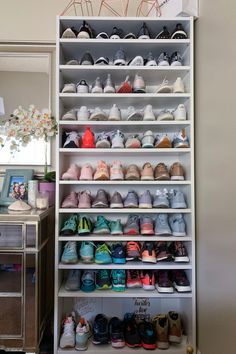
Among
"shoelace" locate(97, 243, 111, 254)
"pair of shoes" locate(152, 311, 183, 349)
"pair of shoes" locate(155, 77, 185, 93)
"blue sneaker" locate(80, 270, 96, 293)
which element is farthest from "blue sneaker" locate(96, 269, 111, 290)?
"pair of shoes" locate(155, 77, 185, 93)

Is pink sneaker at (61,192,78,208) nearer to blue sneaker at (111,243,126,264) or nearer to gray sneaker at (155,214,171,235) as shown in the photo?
blue sneaker at (111,243,126,264)

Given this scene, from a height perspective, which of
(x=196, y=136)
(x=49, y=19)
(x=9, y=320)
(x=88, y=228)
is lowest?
(x=9, y=320)

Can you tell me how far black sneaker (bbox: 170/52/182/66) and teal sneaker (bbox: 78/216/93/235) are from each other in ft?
3.62

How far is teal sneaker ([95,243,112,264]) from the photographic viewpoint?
154cm

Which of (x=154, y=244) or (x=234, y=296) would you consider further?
(x=154, y=244)

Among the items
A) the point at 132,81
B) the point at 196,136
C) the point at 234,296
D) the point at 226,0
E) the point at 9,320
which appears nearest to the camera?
the point at 234,296

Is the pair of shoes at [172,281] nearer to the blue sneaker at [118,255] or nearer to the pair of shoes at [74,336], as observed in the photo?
the blue sneaker at [118,255]

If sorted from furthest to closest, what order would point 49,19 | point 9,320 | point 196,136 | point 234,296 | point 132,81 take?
point 49,19, point 132,81, point 196,136, point 9,320, point 234,296

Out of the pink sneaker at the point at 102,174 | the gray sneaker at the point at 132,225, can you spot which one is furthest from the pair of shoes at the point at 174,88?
the gray sneaker at the point at 132,225

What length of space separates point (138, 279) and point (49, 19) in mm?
1931

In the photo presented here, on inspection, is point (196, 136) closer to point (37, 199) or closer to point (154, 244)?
point (154, 244)

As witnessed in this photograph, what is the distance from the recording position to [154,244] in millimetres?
1659

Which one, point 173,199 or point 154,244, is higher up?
point 173,199

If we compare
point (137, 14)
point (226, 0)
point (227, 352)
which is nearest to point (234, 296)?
point (227, 352)
